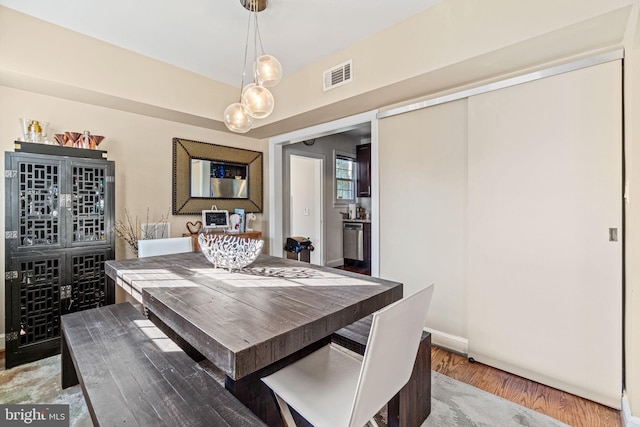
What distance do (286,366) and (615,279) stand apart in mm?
1992

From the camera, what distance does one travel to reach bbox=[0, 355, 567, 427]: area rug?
5.38 ft

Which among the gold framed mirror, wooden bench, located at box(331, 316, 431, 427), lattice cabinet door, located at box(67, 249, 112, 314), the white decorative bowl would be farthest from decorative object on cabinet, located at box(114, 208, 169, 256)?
wooden bench, located at box(331, 316, 431, 427)

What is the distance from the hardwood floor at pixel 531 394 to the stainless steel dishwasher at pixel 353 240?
9.90 ft

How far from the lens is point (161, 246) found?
2.64m

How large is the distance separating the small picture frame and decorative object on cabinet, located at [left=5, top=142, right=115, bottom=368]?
103 centimetres

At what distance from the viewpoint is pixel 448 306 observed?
98.4 inches

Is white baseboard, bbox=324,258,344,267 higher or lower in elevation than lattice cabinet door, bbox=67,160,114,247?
lower

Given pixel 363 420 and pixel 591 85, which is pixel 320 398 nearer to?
pixel 363 420

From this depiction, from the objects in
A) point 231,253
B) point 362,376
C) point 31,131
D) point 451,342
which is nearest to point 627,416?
point 451,342

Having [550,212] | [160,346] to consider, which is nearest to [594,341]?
[550,212]

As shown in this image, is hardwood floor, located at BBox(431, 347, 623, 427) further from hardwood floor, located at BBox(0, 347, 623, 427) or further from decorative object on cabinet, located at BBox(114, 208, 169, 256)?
decorative object on cabinet, located at BBox(114, 208, 169, 256)

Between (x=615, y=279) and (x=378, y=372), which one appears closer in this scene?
(x=378, y=372)

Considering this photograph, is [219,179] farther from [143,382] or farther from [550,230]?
[550,230]

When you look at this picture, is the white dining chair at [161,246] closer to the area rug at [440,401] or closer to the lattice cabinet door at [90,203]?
the lattice cabinet door at [90,203]
